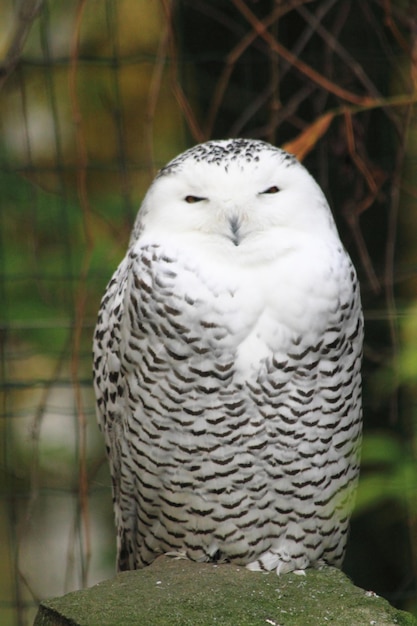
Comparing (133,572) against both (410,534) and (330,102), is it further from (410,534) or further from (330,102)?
(330,102)

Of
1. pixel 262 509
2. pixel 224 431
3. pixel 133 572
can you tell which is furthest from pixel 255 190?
pixel 133 572

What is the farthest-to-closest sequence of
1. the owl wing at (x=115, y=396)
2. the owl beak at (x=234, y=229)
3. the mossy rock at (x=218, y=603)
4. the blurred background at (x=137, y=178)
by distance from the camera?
the blurred background at (x=137, y=178) < the owl wing at (x=115, y=396) < the owl beak at (x=234, y=229) < the mossy rock at (x=218, y=603)

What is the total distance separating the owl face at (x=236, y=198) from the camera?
6.34 feet

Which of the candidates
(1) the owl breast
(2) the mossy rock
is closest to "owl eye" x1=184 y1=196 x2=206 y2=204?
(1) the owl breast

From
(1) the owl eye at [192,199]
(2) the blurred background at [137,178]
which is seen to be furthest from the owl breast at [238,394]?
(2) the blurred background at [137,178]

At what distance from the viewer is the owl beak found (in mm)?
1922

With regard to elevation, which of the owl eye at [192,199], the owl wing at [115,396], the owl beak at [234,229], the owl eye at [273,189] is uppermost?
the owl eye at [273,189]

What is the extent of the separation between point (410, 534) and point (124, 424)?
1.26 meters

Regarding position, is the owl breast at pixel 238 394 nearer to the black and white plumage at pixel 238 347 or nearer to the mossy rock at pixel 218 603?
the black and white plumage at pixel 238 347

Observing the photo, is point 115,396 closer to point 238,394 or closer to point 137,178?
point 238,394

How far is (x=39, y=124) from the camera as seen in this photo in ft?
10.9

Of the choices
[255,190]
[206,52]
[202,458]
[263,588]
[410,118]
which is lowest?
[263,588]

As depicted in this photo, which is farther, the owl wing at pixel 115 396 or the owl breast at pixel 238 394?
the owl wing at pixel 115 396

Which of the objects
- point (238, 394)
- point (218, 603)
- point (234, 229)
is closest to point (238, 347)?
point (238, 394)
